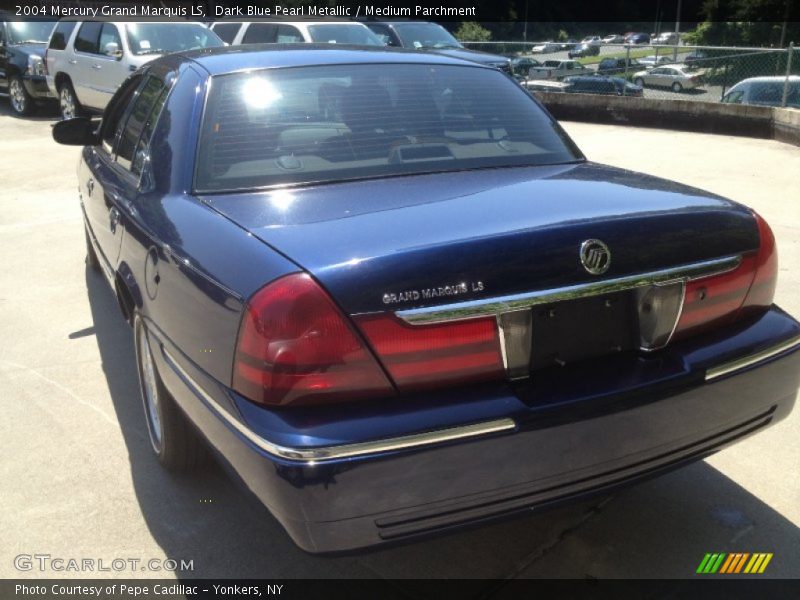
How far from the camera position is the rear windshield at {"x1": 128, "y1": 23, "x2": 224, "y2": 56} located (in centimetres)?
1283

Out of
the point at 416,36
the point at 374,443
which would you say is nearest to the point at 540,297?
the point at 374,443

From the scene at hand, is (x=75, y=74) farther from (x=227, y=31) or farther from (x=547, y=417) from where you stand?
(x=547, y=417)

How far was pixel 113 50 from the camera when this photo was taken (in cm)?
1290

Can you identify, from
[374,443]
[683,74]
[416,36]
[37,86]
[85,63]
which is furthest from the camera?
[416,36]

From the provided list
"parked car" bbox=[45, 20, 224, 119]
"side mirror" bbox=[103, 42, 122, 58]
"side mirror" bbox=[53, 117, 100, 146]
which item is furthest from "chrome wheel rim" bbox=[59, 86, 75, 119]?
"side mirror" bbox=[53, 117, 100, 146]

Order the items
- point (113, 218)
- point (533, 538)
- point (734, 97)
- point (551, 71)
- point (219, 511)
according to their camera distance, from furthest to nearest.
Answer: point (551, 71) → point (734, 97) → point (113, 218) → point (219, 511) → point (533, 538)

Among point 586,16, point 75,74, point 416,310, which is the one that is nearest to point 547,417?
point 416,310

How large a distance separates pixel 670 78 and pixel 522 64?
506 centimetres

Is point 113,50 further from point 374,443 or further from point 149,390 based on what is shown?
point 374,443

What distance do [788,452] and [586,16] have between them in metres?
73.8

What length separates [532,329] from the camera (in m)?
2.47

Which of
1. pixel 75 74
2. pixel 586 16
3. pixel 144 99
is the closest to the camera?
pixel 144 99

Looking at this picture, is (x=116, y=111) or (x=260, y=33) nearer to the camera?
(x=116, y=111)

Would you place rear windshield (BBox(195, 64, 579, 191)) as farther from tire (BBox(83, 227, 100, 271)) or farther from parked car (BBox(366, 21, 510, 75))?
parked car (BBox(366, 21, 510, 75))
